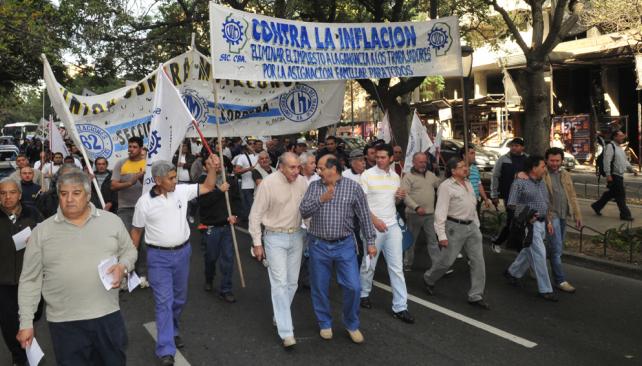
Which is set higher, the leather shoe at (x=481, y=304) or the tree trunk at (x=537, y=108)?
the tree trunk at (x=537, y=108)

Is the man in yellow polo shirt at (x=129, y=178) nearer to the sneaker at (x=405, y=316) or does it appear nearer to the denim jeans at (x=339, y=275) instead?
the denim jeans at (x=339, y=275)

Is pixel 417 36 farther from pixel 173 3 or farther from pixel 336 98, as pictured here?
pixel 173 3

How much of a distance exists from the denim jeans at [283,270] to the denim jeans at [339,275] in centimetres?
17

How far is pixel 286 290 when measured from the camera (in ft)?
15.8

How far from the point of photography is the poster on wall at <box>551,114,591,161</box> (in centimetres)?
2191

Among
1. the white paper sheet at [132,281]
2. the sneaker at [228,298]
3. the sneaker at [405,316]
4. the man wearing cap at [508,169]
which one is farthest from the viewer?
the man wearing cap at [508,169]

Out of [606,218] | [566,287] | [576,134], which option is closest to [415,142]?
[566,287]

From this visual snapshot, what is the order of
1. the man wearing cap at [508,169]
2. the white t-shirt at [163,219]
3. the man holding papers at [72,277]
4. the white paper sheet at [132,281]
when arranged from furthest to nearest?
the man wearing cap at [508,169], the white t-shirt at [163,219], the white paper sheet at [132,281], the man holding papers at [72,277]

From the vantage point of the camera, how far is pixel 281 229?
4.90 meters

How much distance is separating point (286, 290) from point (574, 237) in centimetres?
601

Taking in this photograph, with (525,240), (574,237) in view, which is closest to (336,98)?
(525,240)

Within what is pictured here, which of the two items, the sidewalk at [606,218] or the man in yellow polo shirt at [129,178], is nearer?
the man in yellow polo shirt at [129,178]

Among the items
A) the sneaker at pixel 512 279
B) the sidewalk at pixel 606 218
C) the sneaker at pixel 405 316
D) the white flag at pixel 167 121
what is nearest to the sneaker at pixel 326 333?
the sneaker at pixel 405 316

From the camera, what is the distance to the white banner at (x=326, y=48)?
6.78m
